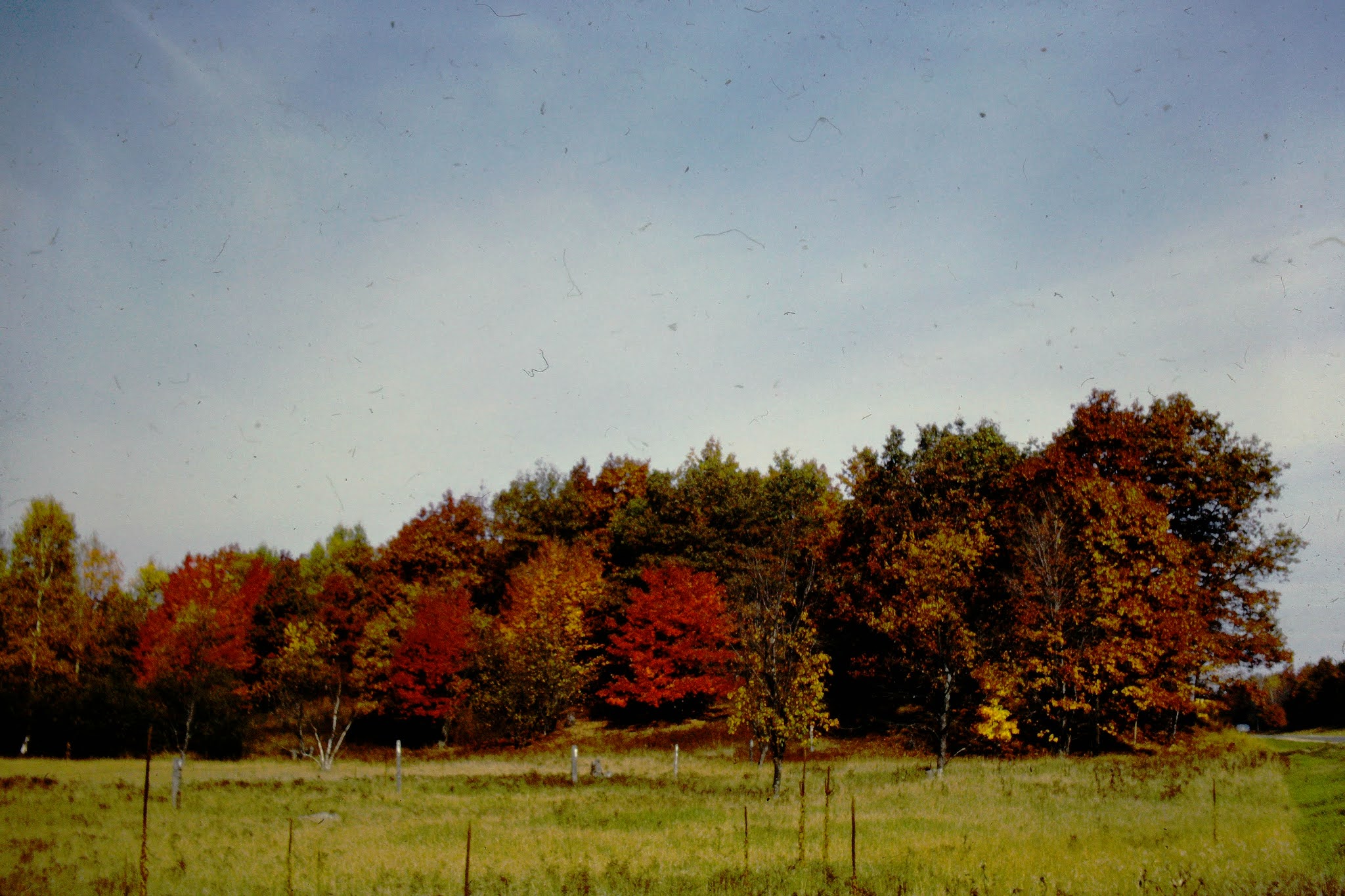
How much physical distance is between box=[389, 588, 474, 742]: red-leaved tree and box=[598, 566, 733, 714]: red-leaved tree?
31.9ft

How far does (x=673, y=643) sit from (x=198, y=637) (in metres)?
32.2

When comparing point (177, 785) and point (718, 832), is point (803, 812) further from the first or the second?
point (177, 785)

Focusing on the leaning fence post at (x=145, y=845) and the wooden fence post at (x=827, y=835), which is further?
the wooden fence post at (x=827, y=835)

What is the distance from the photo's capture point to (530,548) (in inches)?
2827

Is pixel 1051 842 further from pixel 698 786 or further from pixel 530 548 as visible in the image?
pixel 530 548

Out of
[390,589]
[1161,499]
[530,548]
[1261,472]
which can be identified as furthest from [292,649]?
[1261,472]

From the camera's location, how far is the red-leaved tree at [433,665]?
54.3 metres

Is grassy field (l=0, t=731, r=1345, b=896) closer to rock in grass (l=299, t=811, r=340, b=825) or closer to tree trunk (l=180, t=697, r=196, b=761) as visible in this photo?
rock in grass (l=299, t=811, r=340, b=825)

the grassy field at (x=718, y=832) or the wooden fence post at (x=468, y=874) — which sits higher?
the wooden fence post at (x=468, y=874)

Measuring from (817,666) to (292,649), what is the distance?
42348 mm

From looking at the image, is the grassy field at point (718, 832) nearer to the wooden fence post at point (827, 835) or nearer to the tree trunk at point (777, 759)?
the wooden fence post at point (827, 835)

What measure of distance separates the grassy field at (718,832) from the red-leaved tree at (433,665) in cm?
2080

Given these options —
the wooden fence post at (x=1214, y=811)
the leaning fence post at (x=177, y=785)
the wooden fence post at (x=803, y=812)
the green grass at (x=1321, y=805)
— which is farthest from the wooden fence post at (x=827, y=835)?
the leaning fence post at (x=177, y=785)

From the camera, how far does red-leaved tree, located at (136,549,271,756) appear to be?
47.3 m
